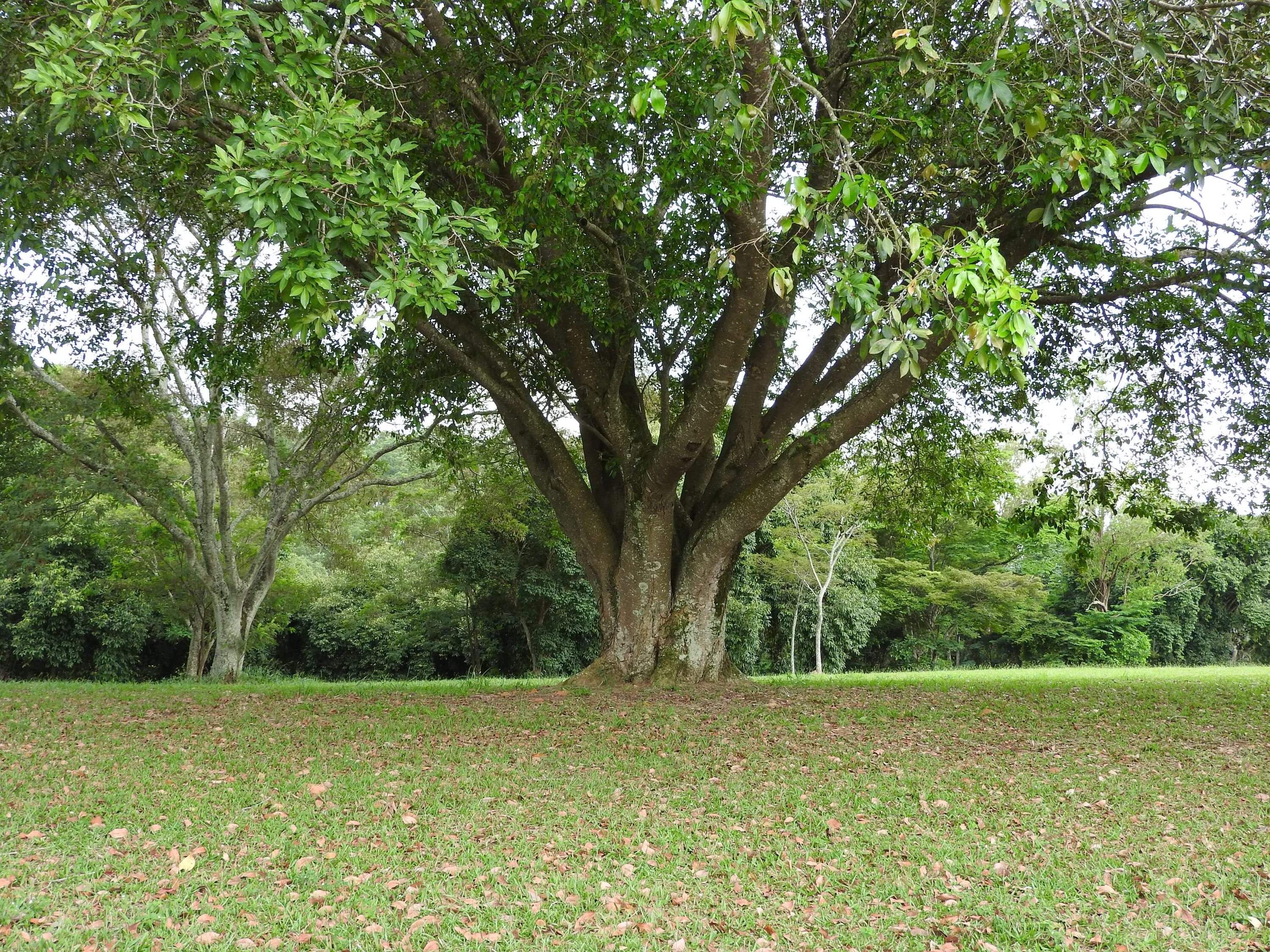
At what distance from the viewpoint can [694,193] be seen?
26.6 ft

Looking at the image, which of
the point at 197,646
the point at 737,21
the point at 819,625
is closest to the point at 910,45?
the point at 737,21

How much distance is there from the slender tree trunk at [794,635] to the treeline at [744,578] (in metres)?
0.12

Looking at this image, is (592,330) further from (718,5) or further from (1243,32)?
(1243,32)

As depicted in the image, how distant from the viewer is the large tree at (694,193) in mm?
4203

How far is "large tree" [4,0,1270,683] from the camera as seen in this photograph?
4.20m

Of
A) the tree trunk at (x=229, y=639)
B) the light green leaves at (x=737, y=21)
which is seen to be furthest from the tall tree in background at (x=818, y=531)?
the light green leaves at (x=737, y=21)

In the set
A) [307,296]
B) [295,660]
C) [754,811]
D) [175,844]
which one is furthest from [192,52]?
[295,660]

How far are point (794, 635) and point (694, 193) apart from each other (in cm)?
2139

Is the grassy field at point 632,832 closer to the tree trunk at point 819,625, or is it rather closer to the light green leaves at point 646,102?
the light green leaves at point 646,102

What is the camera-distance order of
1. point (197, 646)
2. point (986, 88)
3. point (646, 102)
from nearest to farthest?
1. point (986, 88)
2. point (646, 102)
3. point (197, 646)

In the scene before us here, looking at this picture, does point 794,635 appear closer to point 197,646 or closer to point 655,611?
point 197,646

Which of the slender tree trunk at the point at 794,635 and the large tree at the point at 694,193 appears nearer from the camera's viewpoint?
the large tree at the point at 694,193

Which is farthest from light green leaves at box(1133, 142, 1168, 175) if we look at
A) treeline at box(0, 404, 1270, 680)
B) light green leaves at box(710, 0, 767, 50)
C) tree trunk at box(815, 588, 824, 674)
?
tree trunk at box(815, 588, 824, 674)

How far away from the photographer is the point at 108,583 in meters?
21.9
